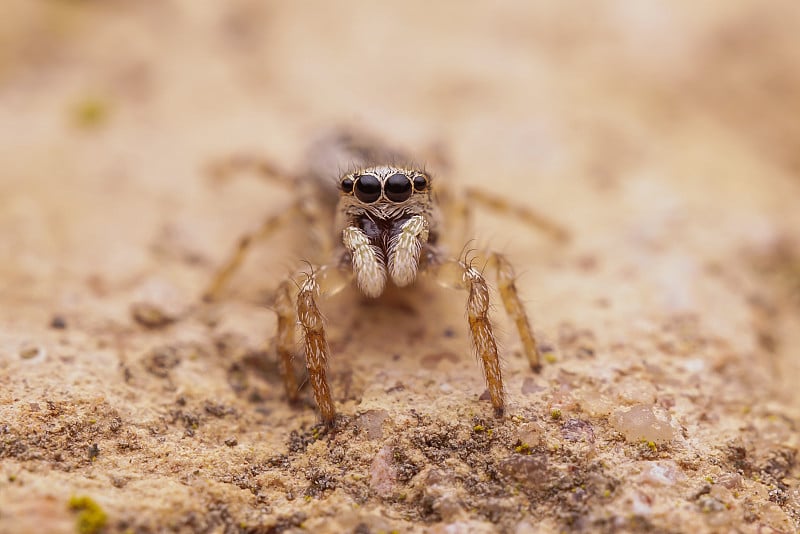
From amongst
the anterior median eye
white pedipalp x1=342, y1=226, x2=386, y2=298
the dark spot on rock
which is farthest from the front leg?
the dark spot on rock

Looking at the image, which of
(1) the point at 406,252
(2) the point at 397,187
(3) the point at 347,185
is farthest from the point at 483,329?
(3) the point at 347,185

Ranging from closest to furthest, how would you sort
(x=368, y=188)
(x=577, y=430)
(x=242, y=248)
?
(x=577, y=430) → (x=368, y=188) → (x=242, y=248)

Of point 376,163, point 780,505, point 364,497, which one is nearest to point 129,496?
point 364,497

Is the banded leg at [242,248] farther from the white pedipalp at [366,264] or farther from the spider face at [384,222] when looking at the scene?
the white pedipalp at [366,264]

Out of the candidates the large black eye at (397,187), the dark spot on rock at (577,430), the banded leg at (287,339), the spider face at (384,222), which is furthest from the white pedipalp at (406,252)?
the dark spot on rock at (577,430)

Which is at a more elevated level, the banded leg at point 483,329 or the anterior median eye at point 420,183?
the anterior median eye at point 420,183

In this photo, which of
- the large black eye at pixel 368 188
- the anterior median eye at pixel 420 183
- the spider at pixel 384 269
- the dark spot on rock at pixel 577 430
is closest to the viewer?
the dark spot on rock at pixel 577 430

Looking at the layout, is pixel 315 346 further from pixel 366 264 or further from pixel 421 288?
pixel 421 288
